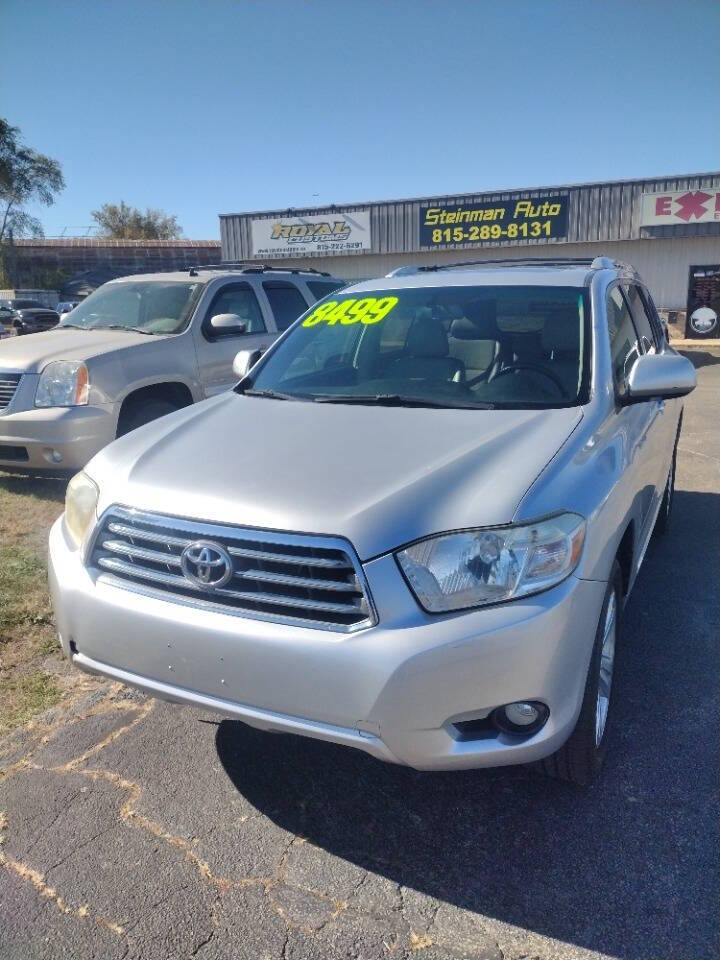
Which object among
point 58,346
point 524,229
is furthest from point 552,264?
point 524,229

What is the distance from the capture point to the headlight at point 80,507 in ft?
9.02

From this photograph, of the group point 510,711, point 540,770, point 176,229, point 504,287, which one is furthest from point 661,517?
point 176,229

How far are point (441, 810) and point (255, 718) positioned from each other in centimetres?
79

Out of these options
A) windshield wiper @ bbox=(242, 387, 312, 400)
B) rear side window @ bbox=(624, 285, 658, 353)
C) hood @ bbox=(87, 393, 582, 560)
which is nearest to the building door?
rear side window @ bbox=(624, 285, 658, 353)

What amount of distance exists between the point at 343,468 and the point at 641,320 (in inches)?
109

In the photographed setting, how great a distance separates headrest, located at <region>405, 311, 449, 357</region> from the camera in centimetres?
372

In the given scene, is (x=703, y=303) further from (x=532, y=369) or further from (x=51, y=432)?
(x=532, y=369)

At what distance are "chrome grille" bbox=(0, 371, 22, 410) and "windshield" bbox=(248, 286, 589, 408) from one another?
301 centimetres

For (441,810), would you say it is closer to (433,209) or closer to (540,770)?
(540,770)

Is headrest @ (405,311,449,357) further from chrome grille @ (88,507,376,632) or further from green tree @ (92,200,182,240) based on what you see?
green tree @ (92,200,182,240)

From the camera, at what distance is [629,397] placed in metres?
3.16

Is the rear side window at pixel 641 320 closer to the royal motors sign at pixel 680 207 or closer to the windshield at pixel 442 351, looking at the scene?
the windshield at pixel 442 351

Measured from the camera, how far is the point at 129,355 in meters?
6.23

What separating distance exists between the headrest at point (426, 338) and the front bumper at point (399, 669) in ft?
5.71
